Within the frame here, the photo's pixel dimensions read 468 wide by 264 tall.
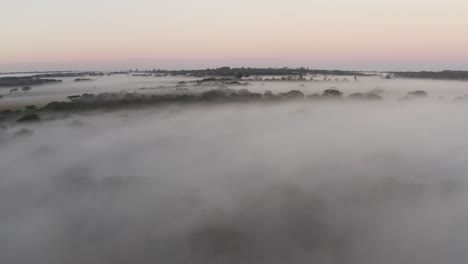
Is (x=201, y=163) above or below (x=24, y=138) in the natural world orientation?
below

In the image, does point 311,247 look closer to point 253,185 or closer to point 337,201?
point 337,201

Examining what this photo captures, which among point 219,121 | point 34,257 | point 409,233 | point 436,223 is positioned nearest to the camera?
point 34,257

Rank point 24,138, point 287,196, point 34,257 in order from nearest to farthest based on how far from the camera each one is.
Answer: point 34,257, point 287,196, point 24,138

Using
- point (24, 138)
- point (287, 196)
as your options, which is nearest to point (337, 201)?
point (287, 196)

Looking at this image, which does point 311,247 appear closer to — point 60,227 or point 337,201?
point 337,201

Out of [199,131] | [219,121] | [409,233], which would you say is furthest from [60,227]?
[219,121]

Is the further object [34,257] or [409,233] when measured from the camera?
[409,233]
